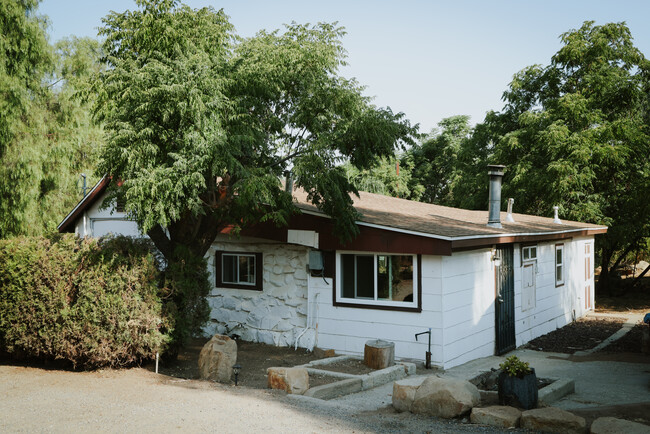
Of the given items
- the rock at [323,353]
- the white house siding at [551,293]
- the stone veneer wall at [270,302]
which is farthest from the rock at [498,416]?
the white house siding at [551,293]

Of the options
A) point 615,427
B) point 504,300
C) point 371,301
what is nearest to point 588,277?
point 504,300

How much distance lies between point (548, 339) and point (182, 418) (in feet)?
35.1

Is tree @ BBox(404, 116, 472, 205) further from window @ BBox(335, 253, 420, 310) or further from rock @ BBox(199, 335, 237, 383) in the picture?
rock @ BBox(199, 335, 237, 383)

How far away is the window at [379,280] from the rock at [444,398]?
10.6 ft

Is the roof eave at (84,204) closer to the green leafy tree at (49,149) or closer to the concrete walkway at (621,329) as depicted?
the green leafy tree at (49,149)

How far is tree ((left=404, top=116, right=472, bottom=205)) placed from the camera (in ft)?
Answer: 125

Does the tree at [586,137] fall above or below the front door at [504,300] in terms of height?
above

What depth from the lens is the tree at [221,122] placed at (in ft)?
28.1

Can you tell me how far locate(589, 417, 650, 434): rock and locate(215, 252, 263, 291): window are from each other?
794 cm

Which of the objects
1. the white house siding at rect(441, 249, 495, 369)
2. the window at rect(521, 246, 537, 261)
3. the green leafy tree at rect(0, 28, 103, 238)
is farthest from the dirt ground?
the green leafy tree at rect(0, 28, 103, 238)

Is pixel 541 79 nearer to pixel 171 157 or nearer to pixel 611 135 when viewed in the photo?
pixel 611 135

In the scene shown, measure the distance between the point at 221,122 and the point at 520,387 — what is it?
6065 mm

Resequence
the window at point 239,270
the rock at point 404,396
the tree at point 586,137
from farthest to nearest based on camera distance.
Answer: the tree at point 586,137, the window at point 239,270, the rock at point 404,396

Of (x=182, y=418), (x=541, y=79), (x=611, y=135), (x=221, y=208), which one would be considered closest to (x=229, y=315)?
(x=221, y=208)
